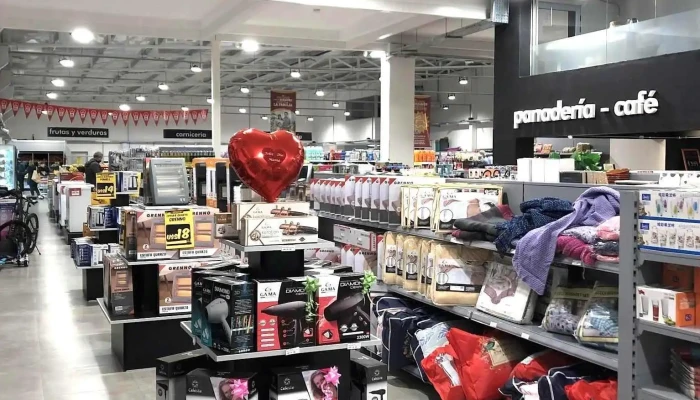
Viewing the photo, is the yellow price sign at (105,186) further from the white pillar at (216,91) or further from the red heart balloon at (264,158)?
the red heart balloon at (264,158)

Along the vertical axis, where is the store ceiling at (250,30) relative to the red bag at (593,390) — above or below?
above

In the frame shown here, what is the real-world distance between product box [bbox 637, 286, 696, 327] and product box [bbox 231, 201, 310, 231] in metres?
1.70

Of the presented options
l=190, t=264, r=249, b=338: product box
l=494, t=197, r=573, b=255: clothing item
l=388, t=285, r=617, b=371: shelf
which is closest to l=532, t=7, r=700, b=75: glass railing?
l=494, t=197, r=573, b=255: clothing item

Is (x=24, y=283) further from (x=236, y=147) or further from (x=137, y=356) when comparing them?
(x=236, y=147)

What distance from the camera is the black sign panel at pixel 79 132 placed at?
31562mm

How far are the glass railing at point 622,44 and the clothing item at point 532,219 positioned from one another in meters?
5.23

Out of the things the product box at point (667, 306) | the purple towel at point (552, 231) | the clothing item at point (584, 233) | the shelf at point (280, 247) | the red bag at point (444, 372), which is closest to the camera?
the product box at point (667, 306)

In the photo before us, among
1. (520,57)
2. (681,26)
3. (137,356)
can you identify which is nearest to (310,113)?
(520,57)

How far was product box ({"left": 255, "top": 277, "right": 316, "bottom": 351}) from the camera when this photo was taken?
325cm

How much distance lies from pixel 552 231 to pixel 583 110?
641cm

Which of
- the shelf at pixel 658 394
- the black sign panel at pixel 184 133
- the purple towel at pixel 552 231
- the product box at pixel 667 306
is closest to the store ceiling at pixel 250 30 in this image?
the purple towel at pixel 552 231

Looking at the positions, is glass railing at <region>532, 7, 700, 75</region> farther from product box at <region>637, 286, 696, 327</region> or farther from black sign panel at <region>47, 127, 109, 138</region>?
black sign panel at <region>47, 127, 109, 138</region>

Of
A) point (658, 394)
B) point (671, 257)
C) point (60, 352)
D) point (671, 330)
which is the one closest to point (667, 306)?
point (671, 330)

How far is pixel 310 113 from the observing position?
122ft
